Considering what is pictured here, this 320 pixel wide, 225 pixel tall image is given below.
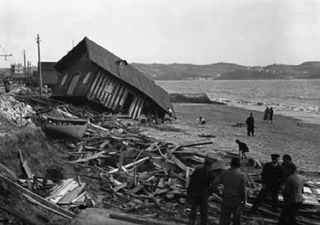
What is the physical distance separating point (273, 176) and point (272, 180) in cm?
11

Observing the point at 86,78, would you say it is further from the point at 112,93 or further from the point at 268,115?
the point at 268,115

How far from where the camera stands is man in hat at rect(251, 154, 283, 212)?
10.8 meters

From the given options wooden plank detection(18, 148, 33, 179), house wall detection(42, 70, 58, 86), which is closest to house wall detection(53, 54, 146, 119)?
wooden plank detection(18, 148, 33, 179)

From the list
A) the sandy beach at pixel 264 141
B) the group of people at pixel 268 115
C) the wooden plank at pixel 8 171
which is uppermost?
the wooden plank at pixel 8 171

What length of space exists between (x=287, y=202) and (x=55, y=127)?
1038cm

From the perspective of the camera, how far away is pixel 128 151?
16.1m

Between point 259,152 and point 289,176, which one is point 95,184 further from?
point 259,152

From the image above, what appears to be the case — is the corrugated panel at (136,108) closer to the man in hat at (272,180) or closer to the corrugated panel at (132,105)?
the corrugated panel at (132,105)

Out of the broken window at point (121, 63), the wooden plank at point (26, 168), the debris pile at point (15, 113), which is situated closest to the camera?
the wooden plank at point (26, 168)

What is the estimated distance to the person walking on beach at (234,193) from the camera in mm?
8703

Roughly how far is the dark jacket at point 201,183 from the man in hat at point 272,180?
98.1 inches

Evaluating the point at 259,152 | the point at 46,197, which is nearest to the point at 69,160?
the point at 46,197

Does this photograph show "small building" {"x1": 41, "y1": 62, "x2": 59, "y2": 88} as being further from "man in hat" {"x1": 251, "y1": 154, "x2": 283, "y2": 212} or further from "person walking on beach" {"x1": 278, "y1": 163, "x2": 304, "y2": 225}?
"person walking on beach" {"x1": 278, "y1": 163, "x2": 304, "y2": 225}

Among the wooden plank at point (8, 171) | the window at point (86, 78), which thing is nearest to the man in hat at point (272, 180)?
the wooden plank at point (8, 171)
